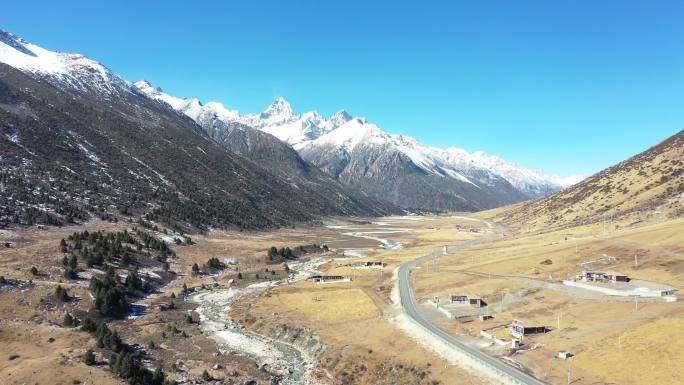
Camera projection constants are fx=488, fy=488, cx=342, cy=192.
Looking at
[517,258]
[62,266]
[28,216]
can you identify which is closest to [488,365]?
[517,258]

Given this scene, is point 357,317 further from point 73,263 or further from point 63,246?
point 63,246

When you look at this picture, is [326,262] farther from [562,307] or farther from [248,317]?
[562,307]

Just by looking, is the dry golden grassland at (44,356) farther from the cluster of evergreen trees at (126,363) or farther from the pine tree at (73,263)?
the pine tree at (73,263)

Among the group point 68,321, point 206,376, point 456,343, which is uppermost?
point 68,321

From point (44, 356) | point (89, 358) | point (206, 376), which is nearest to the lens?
point (89, 358)

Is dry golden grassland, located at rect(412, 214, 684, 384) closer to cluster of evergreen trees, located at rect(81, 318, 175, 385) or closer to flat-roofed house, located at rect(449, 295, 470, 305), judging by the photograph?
flat-roofed house, located at rect(449, 295, 470, 305)

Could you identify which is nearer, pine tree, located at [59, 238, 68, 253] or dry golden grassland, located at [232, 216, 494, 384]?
dry golden grassland, located at [232, 216, 494, 384]

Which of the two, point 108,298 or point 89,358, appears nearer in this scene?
point 89,358

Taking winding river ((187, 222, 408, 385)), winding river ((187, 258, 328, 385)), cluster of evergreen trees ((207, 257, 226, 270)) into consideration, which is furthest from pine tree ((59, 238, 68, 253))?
cluster of evergreen trees ((207, 257, 226, 270))

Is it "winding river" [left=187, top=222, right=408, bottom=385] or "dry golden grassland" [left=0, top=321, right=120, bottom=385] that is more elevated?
"dry golden grassland" [left=0, top=321, right=120, bottom=385]

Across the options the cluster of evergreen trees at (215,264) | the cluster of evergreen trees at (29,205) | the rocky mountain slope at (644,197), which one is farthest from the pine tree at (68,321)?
the rocky mountain slope at (644,197)

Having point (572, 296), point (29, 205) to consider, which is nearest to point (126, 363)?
point (572, 296)
